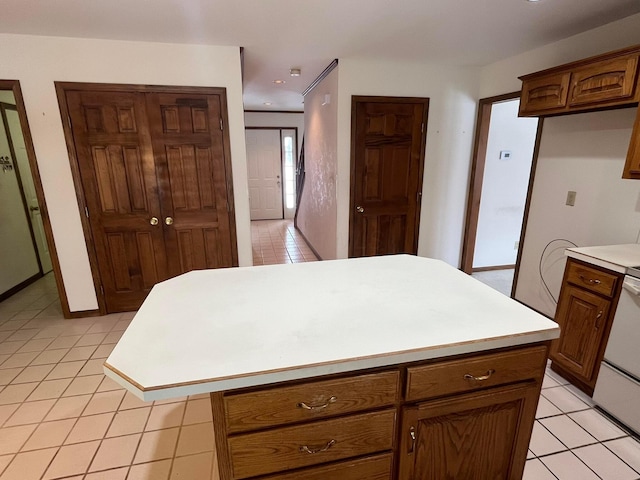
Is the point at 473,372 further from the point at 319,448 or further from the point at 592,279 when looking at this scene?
the point at 592,279

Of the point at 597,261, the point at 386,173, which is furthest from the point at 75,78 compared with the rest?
the point at 597,261

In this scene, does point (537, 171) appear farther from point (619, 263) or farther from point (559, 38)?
point (619, 263)

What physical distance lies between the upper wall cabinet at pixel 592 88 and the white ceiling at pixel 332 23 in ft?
1.16

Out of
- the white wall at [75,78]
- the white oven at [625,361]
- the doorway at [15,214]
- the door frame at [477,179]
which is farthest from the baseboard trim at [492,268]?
the doorway at [15,214]

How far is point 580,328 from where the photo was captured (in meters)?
2.03

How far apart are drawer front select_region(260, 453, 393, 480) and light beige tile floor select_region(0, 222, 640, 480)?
0.83 metres

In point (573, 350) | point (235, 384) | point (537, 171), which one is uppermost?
point (537, 171)

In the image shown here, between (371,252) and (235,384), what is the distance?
2993 mm

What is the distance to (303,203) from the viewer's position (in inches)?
236

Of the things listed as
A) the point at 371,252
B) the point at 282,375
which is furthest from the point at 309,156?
the point at 282,375

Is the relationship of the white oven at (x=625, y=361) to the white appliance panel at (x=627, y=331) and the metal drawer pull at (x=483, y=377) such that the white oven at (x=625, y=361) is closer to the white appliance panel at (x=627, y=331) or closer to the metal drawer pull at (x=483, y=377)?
the white appliance panel at (x=627, y=331)

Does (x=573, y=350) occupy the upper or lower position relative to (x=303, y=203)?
lower

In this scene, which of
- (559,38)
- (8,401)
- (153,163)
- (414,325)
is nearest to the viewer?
(414,325)

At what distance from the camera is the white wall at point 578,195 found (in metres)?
2.27
